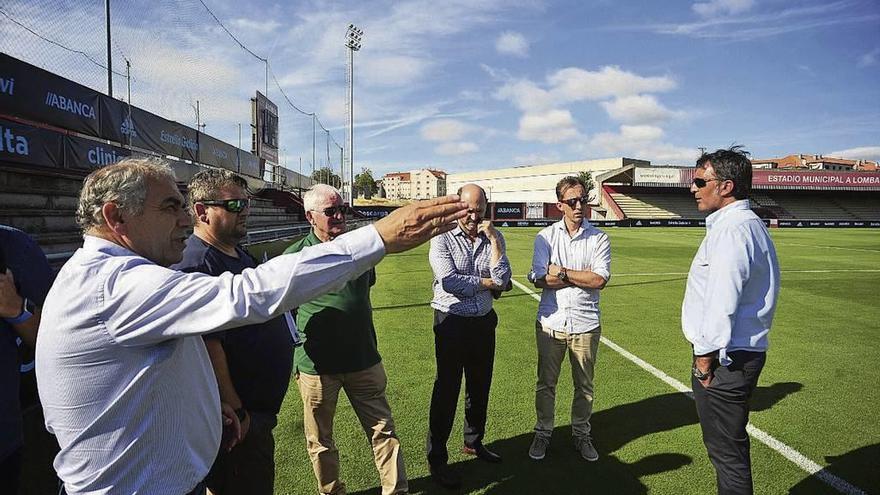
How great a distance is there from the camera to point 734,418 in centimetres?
274

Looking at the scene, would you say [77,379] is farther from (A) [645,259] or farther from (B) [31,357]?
(A) [645,259]

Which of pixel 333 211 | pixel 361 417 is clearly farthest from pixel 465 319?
pixel 333 211

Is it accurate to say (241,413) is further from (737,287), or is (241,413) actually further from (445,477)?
(737,287)

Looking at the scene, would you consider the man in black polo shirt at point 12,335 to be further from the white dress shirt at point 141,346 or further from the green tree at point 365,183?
the green tree at point 365,183

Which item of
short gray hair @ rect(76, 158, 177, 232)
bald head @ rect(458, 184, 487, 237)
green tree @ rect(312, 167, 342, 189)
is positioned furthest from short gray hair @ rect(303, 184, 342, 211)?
green tree @ rect(312, 167, 342, 189)

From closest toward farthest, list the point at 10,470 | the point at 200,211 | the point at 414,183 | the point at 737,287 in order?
the point at 10,470, the point at 200,211, the point at 737,287, the point at 414,183

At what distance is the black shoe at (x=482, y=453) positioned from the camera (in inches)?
152

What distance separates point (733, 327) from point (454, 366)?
1.94m

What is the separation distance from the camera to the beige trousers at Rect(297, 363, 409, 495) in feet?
10.5

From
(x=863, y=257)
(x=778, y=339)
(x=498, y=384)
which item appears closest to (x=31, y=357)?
(x=498, y=384)

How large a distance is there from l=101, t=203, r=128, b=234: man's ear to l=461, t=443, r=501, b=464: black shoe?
10.6 ft

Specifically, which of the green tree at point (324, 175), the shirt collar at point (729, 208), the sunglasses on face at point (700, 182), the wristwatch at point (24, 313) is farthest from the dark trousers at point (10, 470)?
the green tree at point (324, 175)

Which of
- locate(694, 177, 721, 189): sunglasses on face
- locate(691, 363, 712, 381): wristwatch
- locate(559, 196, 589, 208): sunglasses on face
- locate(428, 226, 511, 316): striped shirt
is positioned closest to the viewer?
locate(691, 363, 712, 381): wristwatch

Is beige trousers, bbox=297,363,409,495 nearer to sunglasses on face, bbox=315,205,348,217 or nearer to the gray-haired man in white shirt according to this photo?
sunglasses on face, bbox=315,205,348,217
